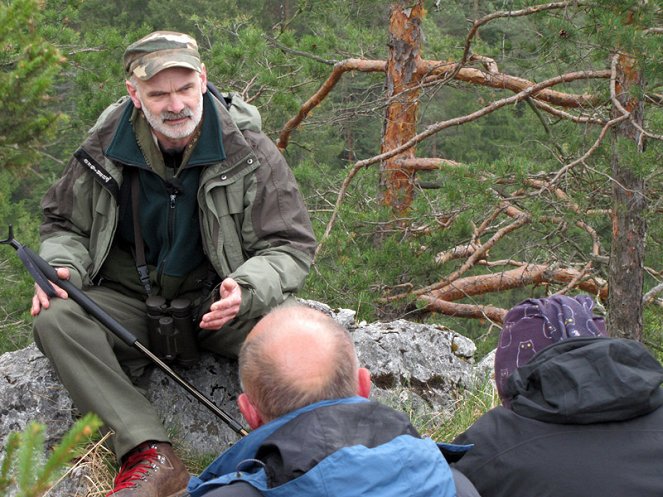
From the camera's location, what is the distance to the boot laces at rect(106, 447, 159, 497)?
307 centimetres

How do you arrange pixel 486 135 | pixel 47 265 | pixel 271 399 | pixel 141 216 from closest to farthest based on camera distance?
1. pixel 271 399
2. pixel 47 265
3. pixel 141 216
4. pixel 486 135

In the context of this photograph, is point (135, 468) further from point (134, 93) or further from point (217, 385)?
point (134, 93)

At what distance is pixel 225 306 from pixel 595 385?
1.46 m

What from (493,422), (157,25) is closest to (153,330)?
(493,422)

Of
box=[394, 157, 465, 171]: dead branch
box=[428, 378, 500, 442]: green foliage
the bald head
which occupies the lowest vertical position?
box=[394, 157, 465, 171]: dead branch

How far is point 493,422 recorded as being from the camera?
2.25m

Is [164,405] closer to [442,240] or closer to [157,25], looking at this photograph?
[442,240]

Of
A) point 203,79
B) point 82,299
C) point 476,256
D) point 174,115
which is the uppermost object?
point 203,79

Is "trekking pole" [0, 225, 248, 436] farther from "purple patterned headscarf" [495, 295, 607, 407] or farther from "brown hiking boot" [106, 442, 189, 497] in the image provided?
"purple patterned headscarf" [495, 295, 607, 407]

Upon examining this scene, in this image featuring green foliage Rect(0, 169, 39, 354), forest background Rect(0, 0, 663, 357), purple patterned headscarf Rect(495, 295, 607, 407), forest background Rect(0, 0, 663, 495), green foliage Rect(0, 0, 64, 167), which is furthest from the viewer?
green foliage Rect(0, 169, 39, 354)

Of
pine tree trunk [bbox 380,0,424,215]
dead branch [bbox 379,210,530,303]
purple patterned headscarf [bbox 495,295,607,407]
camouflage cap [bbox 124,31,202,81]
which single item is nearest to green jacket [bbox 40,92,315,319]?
camouflage cap [bbox 124,31,202,81]

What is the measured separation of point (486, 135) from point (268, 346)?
75.0 ft

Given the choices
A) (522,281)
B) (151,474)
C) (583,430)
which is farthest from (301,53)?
(583,430)

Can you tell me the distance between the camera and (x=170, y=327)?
3.55 metres
